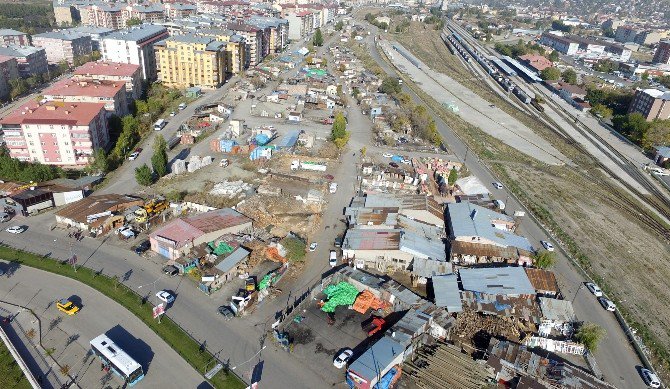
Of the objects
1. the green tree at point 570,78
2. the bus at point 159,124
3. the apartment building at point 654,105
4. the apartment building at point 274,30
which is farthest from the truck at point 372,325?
the green tree at point 570,78

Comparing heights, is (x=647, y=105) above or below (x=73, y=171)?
above

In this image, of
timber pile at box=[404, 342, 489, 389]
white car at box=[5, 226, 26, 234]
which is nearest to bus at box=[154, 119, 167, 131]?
white car at box=[5, 226, 26, 234]

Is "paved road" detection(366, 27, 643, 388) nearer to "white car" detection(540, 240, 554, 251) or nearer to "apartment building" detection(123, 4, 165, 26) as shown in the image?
"white car" detection(540, 240, 554, 251)

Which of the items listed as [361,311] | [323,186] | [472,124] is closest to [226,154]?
[323,186]

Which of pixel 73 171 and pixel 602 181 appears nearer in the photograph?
pixel 73 171

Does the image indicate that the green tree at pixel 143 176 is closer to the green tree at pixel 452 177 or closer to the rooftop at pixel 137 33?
the green tree at pixel 452 177

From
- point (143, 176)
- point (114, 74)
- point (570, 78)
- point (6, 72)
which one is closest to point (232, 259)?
point (143, 176)

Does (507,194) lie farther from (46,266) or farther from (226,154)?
(46,266)
